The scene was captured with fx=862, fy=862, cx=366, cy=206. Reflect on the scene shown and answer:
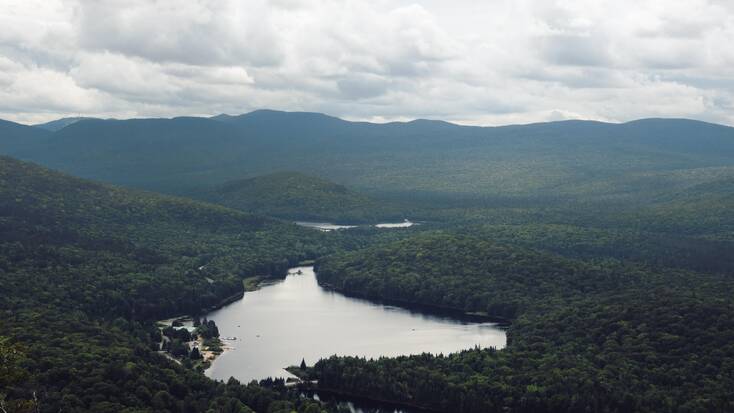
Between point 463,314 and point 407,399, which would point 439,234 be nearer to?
point 463,314

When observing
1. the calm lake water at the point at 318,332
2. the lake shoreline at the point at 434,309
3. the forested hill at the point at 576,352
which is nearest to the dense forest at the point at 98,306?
the calm lake water at the point at 318,332

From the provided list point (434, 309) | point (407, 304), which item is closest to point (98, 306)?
point (407, 304)

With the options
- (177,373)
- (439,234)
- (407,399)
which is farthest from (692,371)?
(439,234)

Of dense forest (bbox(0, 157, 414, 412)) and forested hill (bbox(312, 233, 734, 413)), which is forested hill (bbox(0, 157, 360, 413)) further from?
forested hill (bbox(312, 233, 734, 413))

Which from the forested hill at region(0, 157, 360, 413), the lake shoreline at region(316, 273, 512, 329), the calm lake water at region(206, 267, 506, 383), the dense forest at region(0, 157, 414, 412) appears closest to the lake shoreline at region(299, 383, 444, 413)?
the dense forest at region(0, 157, 414, 412)

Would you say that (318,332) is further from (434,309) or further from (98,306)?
(98,306)

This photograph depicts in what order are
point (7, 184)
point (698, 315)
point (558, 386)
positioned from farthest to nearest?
point (7, 184), point (698, 315), point (558, 386)
